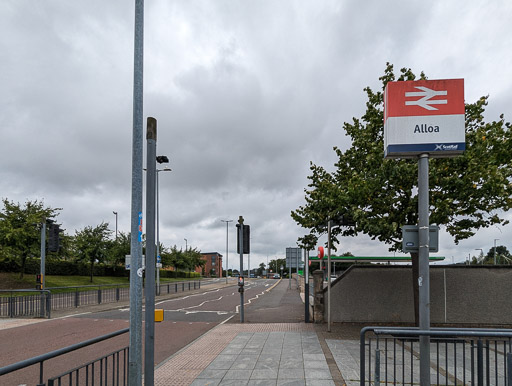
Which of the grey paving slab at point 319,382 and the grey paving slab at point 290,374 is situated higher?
the grey paving slab at point 319,382

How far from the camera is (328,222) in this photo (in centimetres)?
1238

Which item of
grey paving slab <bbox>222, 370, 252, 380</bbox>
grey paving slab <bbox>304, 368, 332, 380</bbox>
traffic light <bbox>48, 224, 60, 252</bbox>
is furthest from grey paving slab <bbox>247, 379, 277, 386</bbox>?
traffic light <bbox>48, 224, 60, 252</bbox>

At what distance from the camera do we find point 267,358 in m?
8.78

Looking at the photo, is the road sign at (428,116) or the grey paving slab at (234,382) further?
the grey paving slab at (234,382)

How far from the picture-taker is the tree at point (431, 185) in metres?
10.2

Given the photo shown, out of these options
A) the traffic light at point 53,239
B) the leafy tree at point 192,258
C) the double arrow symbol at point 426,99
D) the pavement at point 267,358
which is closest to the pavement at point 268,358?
the pavement at point 267,358

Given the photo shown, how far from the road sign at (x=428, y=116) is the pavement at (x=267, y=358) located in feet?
14.2

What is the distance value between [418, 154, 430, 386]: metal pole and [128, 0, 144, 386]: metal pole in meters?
3.89

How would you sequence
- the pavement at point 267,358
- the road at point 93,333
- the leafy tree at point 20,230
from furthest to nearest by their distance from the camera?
the leafy tree at point 20,230 < the road at point 93,333 < the pavement at point 267,358

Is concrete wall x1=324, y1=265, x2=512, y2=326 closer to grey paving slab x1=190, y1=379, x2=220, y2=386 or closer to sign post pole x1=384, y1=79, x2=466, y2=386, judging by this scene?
grey paving slab x1=190, y1=379, x2=220, y2=386

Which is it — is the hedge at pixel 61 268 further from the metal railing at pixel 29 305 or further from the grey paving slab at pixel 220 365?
the grey paving slab at pixel 220 365

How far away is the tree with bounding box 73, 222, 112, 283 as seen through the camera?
38969mm

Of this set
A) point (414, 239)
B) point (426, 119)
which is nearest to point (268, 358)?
point (414, 239)

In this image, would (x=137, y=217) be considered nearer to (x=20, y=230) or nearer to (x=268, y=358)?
(x=268, y=358)
